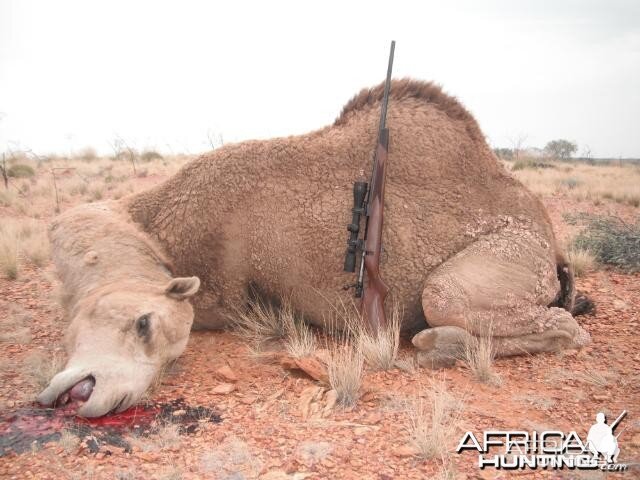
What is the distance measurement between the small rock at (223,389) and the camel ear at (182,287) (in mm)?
784

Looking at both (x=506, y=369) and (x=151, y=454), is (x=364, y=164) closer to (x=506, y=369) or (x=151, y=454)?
(x=506, y=369)

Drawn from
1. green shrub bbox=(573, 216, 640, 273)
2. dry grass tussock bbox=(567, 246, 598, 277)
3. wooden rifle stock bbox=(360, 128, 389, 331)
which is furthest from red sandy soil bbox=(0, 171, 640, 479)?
green shrub bbox=(573, 216, 640, 273)

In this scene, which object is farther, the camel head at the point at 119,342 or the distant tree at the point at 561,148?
the distant tree at the point at 561,148

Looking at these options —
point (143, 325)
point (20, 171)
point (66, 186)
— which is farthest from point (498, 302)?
point (20, 171)

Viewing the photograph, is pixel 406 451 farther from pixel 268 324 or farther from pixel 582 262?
pixel 582 262

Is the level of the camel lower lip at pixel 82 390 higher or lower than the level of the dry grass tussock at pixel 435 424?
higher

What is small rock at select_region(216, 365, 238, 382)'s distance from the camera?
4.69 meters

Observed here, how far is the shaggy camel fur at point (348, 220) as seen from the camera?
514 cm

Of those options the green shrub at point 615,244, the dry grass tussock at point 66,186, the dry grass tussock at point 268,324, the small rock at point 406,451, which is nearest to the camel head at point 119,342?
the dry grass tussock at point 268,324

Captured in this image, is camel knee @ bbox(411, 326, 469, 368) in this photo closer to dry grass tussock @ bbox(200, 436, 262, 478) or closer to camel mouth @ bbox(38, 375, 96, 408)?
dry grass tussock @ bbox(200, 436, 262, 478)

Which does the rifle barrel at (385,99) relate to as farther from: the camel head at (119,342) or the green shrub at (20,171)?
the green shrub at (20,171)

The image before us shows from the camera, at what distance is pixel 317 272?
5.40 meters

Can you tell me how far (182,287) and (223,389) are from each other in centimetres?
89

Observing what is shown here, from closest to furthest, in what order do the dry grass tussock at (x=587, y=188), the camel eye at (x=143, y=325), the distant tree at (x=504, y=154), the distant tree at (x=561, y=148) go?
the camel eye at (x=143, y=325) → the dry grass tussock at (x=587, y=188) → the distant tree at (x=504, y=154) → the distant tree at (x=561, y=148)
